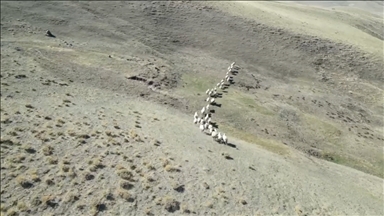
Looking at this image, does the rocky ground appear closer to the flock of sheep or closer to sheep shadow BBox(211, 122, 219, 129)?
the flock of sheep

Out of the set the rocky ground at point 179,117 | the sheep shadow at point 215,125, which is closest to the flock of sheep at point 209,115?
the sheep shadow at point 215,125

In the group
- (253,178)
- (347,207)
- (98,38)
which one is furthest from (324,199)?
(98,38)

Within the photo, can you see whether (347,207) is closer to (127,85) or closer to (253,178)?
(253,178)

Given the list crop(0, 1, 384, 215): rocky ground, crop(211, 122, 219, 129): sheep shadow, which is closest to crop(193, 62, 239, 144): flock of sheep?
crop(211, 122, 219, 129): sheep shadow

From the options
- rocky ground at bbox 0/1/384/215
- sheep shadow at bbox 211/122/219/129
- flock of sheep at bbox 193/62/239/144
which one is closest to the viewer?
rocky ground at bbox 0/1/384/215

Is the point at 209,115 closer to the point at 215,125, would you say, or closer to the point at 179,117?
the point at 215,125

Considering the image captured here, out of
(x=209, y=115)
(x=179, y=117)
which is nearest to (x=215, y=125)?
(x=209, y=115)
